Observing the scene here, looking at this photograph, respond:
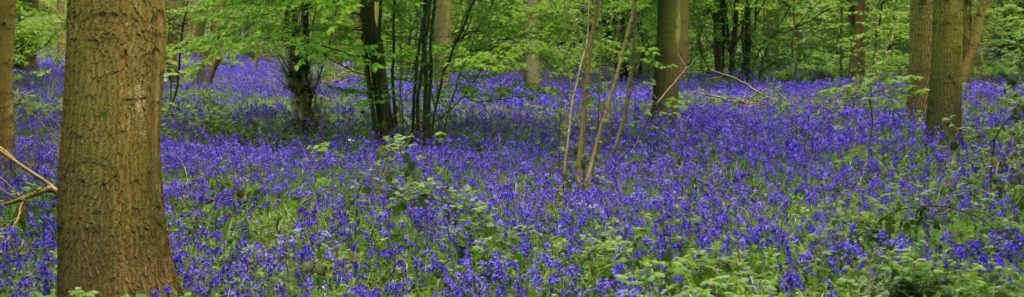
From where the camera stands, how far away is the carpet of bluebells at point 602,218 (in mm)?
5012

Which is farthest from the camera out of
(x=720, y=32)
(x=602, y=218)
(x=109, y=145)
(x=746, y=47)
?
(x=746, y=47)

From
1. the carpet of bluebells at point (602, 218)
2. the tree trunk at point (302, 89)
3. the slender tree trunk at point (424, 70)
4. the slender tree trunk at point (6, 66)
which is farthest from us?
the tree trunk at point (302, 89)

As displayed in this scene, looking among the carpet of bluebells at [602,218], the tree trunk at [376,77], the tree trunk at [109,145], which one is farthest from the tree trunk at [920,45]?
Answer: the tree trunk at [109,145]

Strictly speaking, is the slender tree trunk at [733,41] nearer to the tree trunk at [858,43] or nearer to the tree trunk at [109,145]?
the tree trunk at [858,43]

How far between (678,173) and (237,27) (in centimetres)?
646

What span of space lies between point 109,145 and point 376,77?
8167mm

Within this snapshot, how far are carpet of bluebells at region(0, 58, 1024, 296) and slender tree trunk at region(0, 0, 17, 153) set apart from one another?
29.5 inches

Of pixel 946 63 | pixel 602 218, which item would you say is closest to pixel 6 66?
pixel 602 218

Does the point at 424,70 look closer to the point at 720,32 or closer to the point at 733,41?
the point at 720,32

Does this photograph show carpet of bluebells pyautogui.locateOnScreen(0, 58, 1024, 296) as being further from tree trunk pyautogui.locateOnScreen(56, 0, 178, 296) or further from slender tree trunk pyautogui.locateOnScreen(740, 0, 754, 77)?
slender tree trunk pyautogui.locateOnScreen(740, 0, 754, 77)

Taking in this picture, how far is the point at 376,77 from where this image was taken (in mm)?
12266

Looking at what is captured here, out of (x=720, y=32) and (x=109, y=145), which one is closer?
(x=109, y=145)

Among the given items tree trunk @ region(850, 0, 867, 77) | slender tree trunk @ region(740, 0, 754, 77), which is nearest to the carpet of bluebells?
tree trunk @ region(850, 0, 867, 77)

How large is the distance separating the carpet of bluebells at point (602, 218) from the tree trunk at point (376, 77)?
0.59 meters
